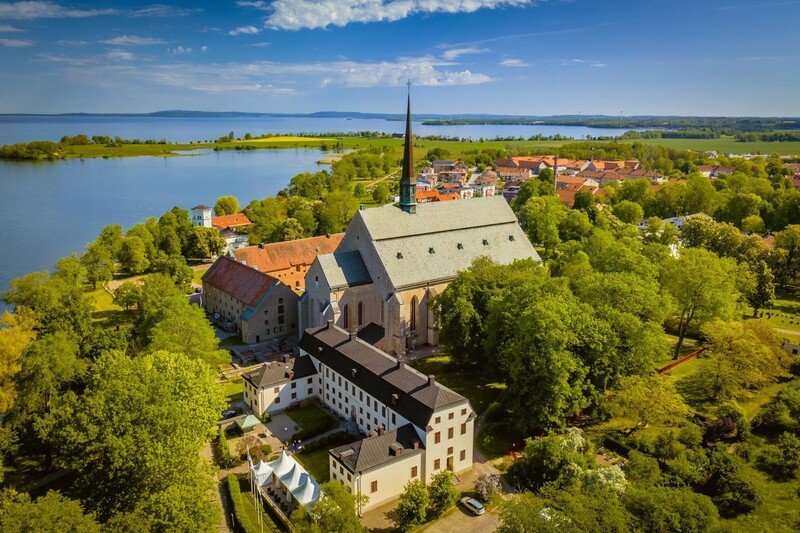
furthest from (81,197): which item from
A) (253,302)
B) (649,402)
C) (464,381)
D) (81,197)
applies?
Result: (649,402)

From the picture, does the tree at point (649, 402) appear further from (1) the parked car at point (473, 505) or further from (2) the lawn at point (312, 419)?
(2) the lawn at point (312, 419)

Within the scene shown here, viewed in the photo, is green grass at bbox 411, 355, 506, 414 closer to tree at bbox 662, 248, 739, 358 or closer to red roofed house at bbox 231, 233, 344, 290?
tree at bbox 662, 248, 739, 358

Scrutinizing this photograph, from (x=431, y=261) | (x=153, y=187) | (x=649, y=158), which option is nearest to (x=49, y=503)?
(x=431, y=261)

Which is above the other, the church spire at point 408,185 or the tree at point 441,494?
the church spire at point 408,185

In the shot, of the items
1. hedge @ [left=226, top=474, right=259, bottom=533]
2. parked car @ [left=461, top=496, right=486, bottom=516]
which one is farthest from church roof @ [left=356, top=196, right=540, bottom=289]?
hedge @ [left=226, top=474, right=259, bottom=533]

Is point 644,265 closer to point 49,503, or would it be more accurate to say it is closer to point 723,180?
point 49,503

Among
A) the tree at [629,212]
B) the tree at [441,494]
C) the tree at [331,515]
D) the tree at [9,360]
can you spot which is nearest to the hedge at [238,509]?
the tree at [331,515]

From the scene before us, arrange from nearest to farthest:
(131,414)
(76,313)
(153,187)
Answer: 1. (131,414)
2. (76,313)
3. (153,187)
